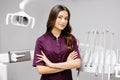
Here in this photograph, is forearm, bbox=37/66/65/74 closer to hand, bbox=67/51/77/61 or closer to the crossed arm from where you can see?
the crossed arm

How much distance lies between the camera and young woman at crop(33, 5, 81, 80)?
1.66m

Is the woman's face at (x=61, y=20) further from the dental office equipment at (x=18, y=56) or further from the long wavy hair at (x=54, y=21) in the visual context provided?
the dental office equipment at (x=18, y=56)

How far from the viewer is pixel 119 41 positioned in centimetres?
232

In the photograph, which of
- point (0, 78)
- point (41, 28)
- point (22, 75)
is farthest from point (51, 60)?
point (41, 28)

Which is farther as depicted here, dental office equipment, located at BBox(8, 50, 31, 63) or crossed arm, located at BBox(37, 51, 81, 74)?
dental office equipment, located at BBox(8, 50, 31, 63)

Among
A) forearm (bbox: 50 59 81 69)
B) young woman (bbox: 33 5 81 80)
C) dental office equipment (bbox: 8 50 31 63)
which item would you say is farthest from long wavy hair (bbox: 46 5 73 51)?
dental office equipment (bbox: 8 50 31 63)

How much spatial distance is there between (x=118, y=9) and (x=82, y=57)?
0.77 metres

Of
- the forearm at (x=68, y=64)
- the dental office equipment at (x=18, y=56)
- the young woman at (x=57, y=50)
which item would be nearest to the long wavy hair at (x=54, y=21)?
the young woman at (x=57, y=50)

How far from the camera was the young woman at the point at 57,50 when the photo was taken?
1.66m

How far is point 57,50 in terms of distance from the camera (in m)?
1.69

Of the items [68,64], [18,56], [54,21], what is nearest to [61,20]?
[54,21]

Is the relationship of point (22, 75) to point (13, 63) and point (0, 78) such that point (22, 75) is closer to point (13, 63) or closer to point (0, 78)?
point (13, 63)

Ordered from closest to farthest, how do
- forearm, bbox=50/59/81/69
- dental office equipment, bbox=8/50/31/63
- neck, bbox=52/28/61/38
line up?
forearm, bbox=50/59/81/69 → neck, bbox=52/28/61/38 → dental office equipment, bbox=8/50/31/63

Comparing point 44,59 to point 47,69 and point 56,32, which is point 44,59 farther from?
point 56,32
